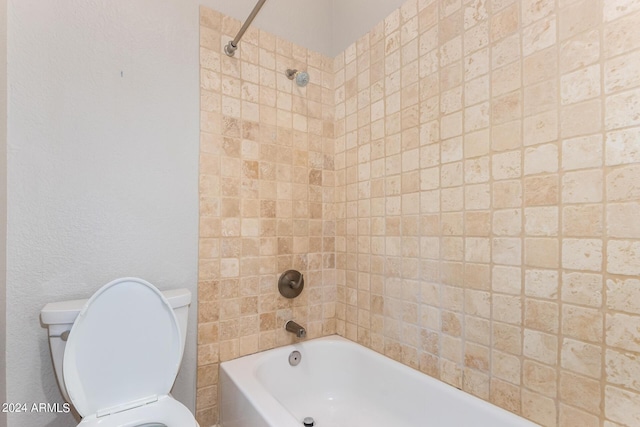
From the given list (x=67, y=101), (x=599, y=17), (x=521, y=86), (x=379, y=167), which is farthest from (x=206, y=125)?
(x=599, y=17)

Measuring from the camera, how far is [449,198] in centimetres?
126

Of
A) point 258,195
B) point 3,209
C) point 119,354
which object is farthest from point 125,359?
point 258,195

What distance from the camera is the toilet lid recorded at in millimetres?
1058

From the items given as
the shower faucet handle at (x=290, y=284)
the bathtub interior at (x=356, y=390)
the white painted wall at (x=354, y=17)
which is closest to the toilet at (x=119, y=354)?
the bathtub interior at (x=356, y=390)

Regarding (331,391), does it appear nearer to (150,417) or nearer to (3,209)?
(150,417)

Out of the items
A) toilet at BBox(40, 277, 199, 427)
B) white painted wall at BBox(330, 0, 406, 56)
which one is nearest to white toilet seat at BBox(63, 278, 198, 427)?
toilet at BBox(40, 277, 199, 427)

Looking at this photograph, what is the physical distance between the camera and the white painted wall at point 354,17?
5.22 feet

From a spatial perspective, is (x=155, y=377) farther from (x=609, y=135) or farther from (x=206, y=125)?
(x=609, y=135)

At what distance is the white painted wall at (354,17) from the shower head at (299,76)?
0.35 meters

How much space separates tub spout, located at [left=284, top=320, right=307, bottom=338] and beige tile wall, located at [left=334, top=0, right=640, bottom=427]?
0.35 metres

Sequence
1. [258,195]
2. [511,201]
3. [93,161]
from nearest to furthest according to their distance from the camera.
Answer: [511,201]
[93,161]
[258,195]

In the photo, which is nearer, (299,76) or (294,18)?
(299,76)

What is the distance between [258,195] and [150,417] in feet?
3.31

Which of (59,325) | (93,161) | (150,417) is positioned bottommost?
(150,417)
